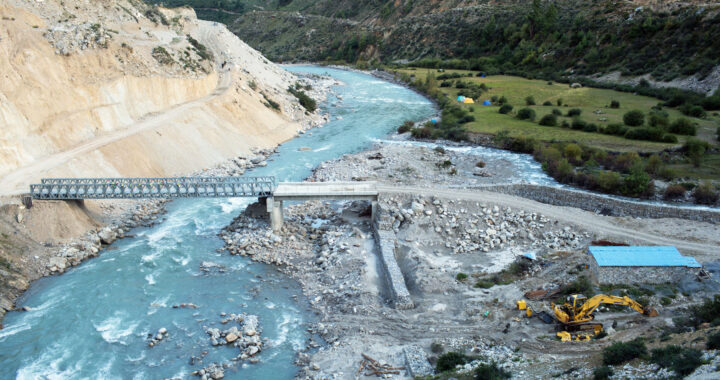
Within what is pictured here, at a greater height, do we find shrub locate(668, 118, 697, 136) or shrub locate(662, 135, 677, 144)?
shrub locate(668, 118, 697, 136)

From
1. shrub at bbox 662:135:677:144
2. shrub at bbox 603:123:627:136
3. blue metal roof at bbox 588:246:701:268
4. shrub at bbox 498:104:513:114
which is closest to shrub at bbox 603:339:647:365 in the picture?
blue metal roof at bbox 588:246:701:268

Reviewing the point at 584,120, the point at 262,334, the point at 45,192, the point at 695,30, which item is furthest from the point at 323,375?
the point at 695,30

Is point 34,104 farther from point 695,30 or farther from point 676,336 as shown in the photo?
point 695,30

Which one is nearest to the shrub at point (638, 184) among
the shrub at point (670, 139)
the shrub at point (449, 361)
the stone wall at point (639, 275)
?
the shrub at point (670, 139)

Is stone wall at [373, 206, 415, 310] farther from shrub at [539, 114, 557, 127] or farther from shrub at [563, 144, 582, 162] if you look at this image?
shrub at [539, 114, 557, 127]

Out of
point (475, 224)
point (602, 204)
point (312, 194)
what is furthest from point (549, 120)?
point (312, 194)

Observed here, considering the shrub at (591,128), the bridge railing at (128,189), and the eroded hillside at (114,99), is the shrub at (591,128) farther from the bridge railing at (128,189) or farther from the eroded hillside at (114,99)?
the bridge railing at (128,189)
